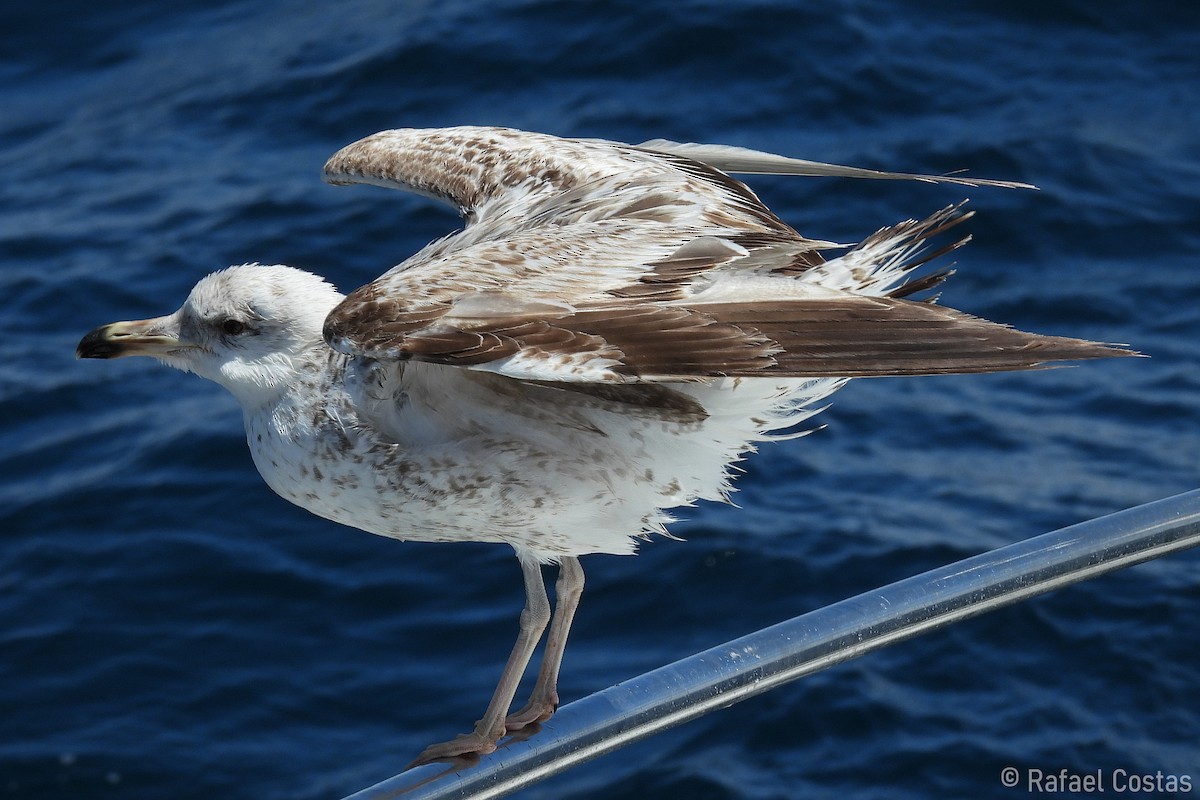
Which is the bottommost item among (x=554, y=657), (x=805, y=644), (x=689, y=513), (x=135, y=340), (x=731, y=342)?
(x=689, y=513)

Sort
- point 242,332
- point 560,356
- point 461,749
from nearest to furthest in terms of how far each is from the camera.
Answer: point 560,356 → point 461,749 → point 242,332

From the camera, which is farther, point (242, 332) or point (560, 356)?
point (242, 332)

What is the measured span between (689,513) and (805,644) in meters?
4.28

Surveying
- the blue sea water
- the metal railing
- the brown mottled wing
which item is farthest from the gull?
the blue sea water

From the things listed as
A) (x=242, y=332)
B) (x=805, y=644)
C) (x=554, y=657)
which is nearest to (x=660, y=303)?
(x=805, y=644)

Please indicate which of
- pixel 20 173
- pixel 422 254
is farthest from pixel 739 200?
pixel 20 173

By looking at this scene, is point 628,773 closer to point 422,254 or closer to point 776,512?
point 776,512

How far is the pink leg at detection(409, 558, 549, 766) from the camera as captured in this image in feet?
11.9

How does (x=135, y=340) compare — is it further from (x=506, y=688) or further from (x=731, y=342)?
(x=731, y=342)

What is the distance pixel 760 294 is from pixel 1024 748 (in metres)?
3.48

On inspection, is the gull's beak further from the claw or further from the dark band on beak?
the claw

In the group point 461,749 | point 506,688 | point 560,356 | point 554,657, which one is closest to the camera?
point 560,356

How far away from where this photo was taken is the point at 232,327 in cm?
380

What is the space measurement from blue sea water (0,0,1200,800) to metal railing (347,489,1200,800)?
3100 mm
